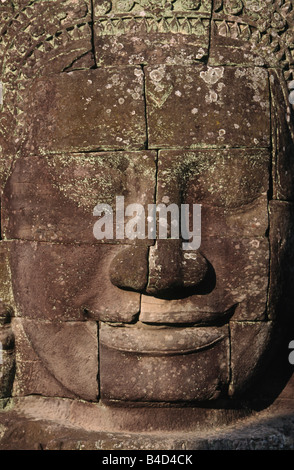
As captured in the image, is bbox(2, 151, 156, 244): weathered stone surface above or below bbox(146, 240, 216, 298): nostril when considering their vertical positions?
above

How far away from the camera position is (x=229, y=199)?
11.6 feet

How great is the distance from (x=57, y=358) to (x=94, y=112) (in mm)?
1467

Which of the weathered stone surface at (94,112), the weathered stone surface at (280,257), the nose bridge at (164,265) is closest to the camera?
the nose bridge at (164,265)

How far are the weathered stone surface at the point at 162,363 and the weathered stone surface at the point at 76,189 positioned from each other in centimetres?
56

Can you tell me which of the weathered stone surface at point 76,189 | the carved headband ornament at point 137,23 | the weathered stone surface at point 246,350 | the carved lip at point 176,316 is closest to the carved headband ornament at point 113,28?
the carved headband ornament at point 137,23

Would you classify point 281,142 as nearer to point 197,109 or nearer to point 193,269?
point 197,109

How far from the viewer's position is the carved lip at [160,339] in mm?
3502

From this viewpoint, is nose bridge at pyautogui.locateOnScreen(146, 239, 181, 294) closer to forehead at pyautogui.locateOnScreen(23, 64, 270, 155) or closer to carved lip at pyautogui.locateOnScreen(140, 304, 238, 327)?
carved lip at pyautogui.locateOnScreen(140, 304, 238, 327)

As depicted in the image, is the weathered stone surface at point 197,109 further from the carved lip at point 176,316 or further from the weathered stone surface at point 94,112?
the carved lip at point 176,316

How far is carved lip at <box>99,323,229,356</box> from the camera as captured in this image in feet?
11.5

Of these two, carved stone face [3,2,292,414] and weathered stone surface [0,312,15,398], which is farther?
weathered stone surface [0,312,15,398]

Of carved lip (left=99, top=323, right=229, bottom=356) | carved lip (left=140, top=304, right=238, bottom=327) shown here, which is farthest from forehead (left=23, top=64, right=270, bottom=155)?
carved lip (left=99, top=323, right=229, bottom=356)

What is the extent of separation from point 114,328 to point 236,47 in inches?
69.5
